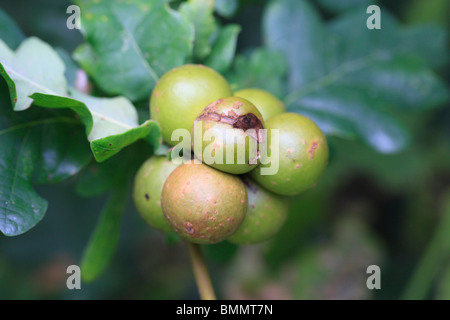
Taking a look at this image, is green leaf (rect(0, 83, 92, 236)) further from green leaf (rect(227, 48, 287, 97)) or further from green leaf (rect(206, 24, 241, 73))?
green leaf (rect(227, 48, 287, 97))

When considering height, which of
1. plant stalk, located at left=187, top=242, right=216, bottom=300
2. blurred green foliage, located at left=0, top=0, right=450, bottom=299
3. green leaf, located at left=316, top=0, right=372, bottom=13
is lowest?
blurred green foliage, located at left=0, top=0, right=450, bottom=299

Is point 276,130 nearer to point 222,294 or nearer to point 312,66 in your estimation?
point 312,66

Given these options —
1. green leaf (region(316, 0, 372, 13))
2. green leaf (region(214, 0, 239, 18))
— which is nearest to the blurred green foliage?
green leaf (region(316, 0, 372, 13))

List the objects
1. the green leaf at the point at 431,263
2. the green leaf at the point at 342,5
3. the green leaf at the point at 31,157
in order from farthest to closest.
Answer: the green leaf at the point at 431,263
the green leaf at the point at 342,5
the green leaf at the point at 31,157

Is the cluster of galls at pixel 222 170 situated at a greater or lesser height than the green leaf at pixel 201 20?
lesser

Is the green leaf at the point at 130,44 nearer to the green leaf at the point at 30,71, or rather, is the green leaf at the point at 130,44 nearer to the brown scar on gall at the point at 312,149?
the green leaf at the point at 30,71

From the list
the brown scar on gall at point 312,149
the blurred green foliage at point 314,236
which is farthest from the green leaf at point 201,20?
the blurred green foliage at point 314,236

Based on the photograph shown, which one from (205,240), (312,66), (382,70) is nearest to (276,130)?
(205,240)
